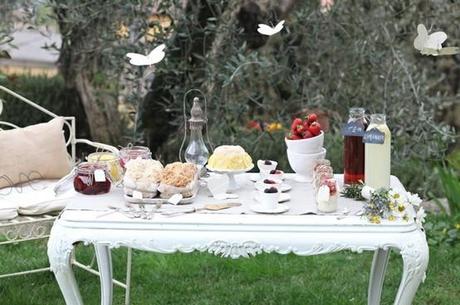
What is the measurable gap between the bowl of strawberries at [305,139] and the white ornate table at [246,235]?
484mm

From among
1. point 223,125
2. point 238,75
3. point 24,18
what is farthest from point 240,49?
point 24,18

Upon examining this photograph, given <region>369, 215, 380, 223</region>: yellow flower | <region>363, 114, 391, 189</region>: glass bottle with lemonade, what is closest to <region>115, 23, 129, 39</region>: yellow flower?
<region>363, 114, 391, 189</region>: glass bottle with lemonade

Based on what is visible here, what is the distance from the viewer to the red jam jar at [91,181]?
306cm

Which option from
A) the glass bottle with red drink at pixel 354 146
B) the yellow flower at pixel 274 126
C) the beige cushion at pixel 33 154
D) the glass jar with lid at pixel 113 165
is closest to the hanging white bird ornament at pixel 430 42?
the glass bottle with red drink at pixel 354 146

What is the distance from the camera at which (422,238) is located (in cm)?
277

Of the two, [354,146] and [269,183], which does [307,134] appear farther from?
[269,183]

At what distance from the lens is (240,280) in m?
4.12

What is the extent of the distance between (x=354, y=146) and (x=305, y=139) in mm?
191

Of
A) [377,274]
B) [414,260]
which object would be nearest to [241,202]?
[414,260]

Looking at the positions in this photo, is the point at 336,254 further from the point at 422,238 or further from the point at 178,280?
the point at 422,238

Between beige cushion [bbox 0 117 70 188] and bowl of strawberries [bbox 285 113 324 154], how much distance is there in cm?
119

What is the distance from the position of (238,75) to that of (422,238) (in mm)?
2279

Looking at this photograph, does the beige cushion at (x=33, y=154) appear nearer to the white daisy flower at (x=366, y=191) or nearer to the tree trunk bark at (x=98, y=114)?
the white daisy flower at (x=366, y=191)

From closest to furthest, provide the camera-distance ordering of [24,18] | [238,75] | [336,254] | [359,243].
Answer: [359,243] < [336,254] < [238,75] < [24,18]
